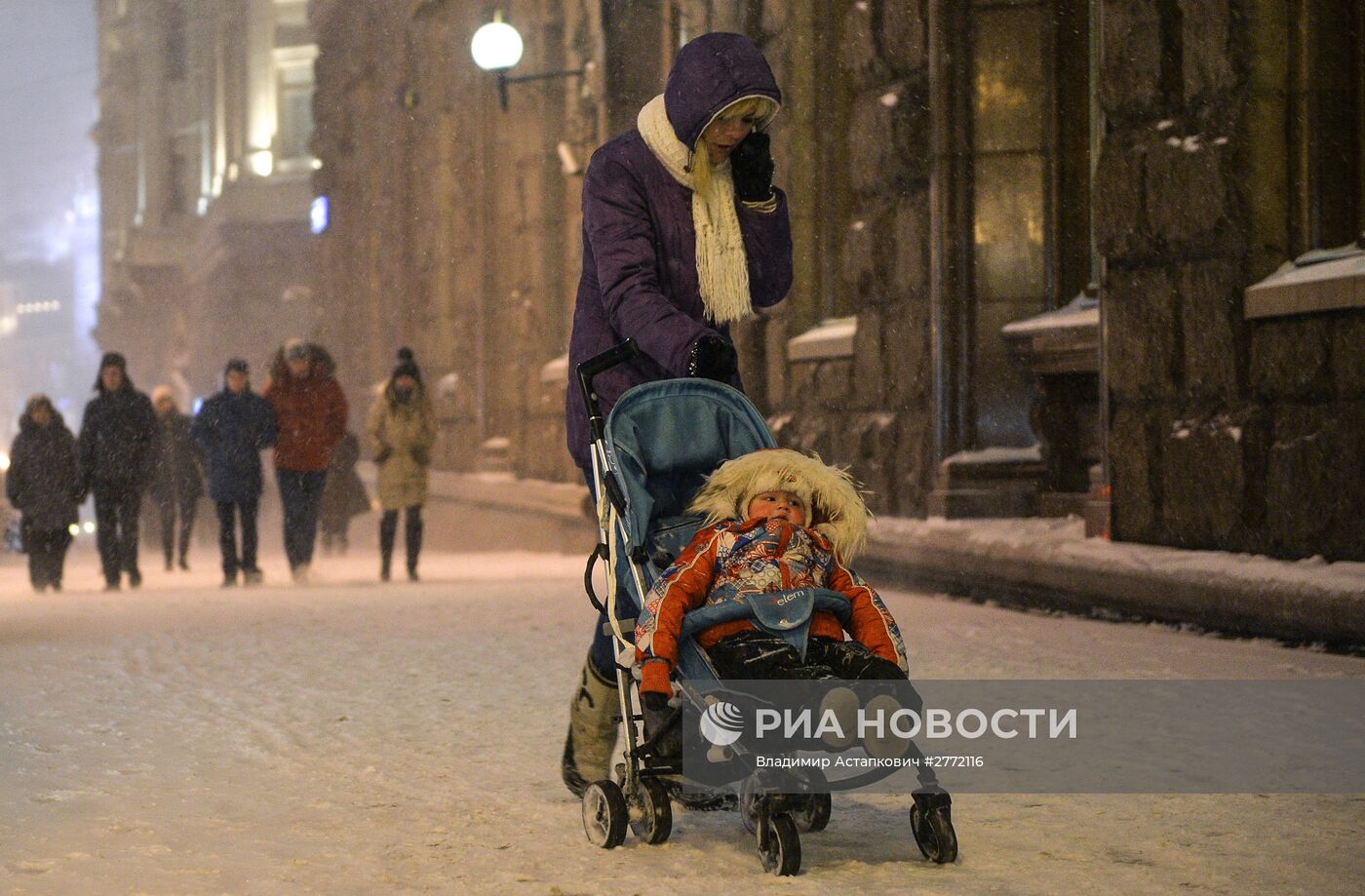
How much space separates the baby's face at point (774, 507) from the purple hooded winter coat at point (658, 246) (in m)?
0.36

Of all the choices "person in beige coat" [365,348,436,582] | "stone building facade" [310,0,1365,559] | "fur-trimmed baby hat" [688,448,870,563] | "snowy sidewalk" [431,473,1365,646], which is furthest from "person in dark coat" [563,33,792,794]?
"person in beige coat" [365,348,436,582]

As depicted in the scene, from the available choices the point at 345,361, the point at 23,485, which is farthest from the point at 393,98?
the point at 23,485

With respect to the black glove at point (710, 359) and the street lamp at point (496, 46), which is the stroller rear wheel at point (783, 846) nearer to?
the black glove at point (710, 359)

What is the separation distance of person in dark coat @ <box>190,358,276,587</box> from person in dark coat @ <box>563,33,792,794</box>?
9151mm

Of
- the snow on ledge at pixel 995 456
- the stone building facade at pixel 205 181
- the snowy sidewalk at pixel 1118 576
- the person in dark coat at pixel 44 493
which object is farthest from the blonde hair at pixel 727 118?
the stone building facade at pixel 205 181

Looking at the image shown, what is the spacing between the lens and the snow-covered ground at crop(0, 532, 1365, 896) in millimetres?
4227

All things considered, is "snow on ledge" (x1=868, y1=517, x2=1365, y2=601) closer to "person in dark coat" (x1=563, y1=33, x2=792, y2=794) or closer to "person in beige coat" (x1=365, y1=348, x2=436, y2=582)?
"person in dark coat" (x1=563, y1=33, x2=792, y2=794)

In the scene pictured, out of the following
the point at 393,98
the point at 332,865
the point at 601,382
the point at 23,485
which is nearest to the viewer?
the point at 332,865

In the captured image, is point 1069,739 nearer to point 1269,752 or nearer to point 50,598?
point 1269,752

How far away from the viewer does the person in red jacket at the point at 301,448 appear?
14.1m

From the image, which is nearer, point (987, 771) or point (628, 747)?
point (628, 747)

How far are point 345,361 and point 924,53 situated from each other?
25859 mm

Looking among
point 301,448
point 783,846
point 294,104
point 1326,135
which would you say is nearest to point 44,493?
point 301,448

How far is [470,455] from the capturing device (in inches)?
1010
